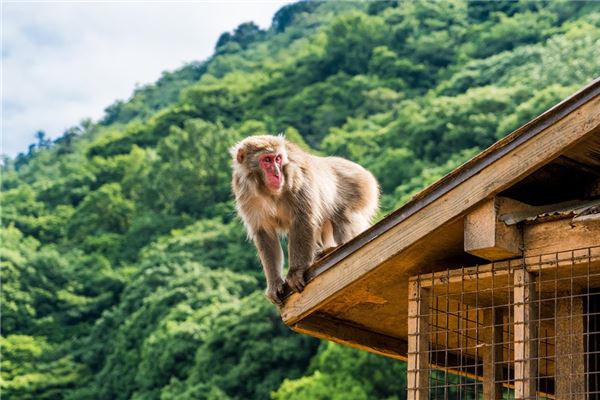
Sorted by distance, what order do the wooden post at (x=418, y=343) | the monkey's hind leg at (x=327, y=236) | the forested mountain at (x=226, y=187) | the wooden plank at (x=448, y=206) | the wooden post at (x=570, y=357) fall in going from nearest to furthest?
1. the wooden plank at (x=448, y=206)
2. the wooden post at (x=570, y=357)
3. the wooden post at (x=418, y=343)
4. the monkey's hind leg at (x=327, y=236)
5. the forested mountain at (x=226, y=187)

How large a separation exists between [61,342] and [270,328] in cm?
1360

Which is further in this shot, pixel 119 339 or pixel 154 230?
pixel 154 230

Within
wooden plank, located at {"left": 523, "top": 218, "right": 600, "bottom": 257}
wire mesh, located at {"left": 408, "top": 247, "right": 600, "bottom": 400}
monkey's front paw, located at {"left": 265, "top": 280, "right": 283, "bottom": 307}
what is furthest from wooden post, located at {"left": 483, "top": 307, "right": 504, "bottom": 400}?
monkey's front paw, located at {"left": 265, "top": 280, "right": 283, "bottom": 307}

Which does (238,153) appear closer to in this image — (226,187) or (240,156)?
(240,156)

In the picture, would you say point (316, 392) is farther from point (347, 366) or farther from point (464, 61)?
point (464, 61)

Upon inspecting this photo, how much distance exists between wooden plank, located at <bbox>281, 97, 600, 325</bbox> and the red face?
115cm

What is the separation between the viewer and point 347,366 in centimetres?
3167

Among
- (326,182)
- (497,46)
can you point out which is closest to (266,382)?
(326,182)

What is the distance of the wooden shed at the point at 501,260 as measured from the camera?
544 cm

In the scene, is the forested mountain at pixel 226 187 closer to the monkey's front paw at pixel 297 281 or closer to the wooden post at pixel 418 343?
the monkey's front paw at pixel 297 281

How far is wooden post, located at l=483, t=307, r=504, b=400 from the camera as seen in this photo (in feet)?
19.5

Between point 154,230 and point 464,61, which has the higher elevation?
point 464,61

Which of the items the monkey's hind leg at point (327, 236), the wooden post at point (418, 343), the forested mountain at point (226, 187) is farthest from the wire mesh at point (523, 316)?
the forested mountain at point (226, 187)

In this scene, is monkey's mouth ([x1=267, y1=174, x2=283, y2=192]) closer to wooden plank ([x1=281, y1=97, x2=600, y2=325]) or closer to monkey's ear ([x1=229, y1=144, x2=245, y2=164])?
monkey's ear ([x1=229, y1=144, x2=245, y2=164])
